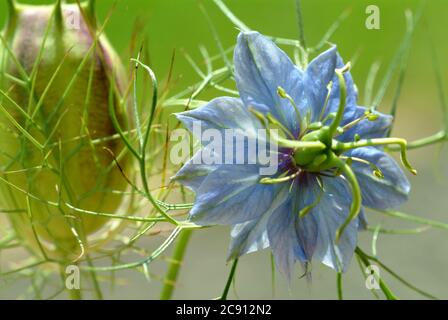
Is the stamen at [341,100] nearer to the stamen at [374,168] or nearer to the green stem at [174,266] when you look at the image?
the stamen at [374,168]

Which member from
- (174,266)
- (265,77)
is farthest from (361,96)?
(265,77)

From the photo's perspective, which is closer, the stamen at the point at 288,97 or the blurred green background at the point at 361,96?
the stamen at the point at 288,97

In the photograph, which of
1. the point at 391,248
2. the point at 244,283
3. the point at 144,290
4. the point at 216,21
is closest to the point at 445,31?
the point at 216,21

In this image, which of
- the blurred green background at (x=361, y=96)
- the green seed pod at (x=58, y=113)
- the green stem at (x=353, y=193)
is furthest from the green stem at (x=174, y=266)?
the blurred green background at (x=361, y=96)

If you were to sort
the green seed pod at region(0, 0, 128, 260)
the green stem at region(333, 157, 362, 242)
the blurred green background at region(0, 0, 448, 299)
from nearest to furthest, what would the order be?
the green stem at region(333, 157, 362, 242)
the green seed pod at region(0, 0, 128, 260)
the blurred green background at region(0, 0, 448, 299)

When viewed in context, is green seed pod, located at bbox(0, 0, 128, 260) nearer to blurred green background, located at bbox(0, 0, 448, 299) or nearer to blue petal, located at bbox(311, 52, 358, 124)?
blue petal, located at bbox(311, 52, 358, 124)

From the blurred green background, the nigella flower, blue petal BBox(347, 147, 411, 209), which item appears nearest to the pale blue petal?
the nigella flower

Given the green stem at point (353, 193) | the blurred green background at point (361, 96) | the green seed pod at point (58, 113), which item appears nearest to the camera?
the green stem at point (353, 193)

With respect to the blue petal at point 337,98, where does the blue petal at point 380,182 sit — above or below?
below
